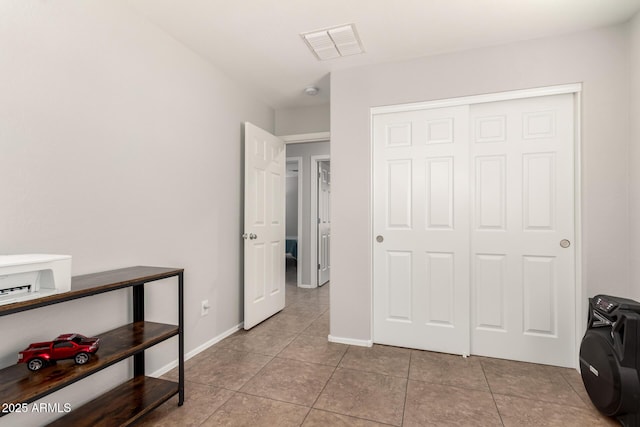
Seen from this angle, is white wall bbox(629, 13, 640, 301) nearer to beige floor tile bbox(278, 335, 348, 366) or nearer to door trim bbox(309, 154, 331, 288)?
beige floor tile bbox(278, 335, 348, 366)

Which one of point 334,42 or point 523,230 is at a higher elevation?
point 334,42

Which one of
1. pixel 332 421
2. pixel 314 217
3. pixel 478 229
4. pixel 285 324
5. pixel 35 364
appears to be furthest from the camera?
pixel 314 217

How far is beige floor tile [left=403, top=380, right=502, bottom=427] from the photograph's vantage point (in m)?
1.75

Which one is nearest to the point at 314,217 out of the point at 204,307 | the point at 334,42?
the point at 204,307

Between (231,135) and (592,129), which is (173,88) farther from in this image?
(592,129)

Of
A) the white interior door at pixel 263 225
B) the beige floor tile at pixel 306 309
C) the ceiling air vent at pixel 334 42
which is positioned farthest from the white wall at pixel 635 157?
the white interior door at pixel 263 225

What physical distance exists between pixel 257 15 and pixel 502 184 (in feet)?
7.26

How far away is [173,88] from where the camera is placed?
A: 7.81ft

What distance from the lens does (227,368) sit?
2.37m

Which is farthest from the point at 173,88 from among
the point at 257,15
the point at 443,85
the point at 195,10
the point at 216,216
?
the point at 443,85

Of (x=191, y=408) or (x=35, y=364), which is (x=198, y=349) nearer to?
(x=191, y=408)

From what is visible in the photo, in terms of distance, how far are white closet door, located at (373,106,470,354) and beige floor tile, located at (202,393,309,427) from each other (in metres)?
1.20

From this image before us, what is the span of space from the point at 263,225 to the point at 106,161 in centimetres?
170

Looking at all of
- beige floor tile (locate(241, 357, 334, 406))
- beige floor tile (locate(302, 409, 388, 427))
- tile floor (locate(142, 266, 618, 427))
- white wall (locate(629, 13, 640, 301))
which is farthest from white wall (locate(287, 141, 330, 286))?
white wall (locate(629, 13, 640, 301))
